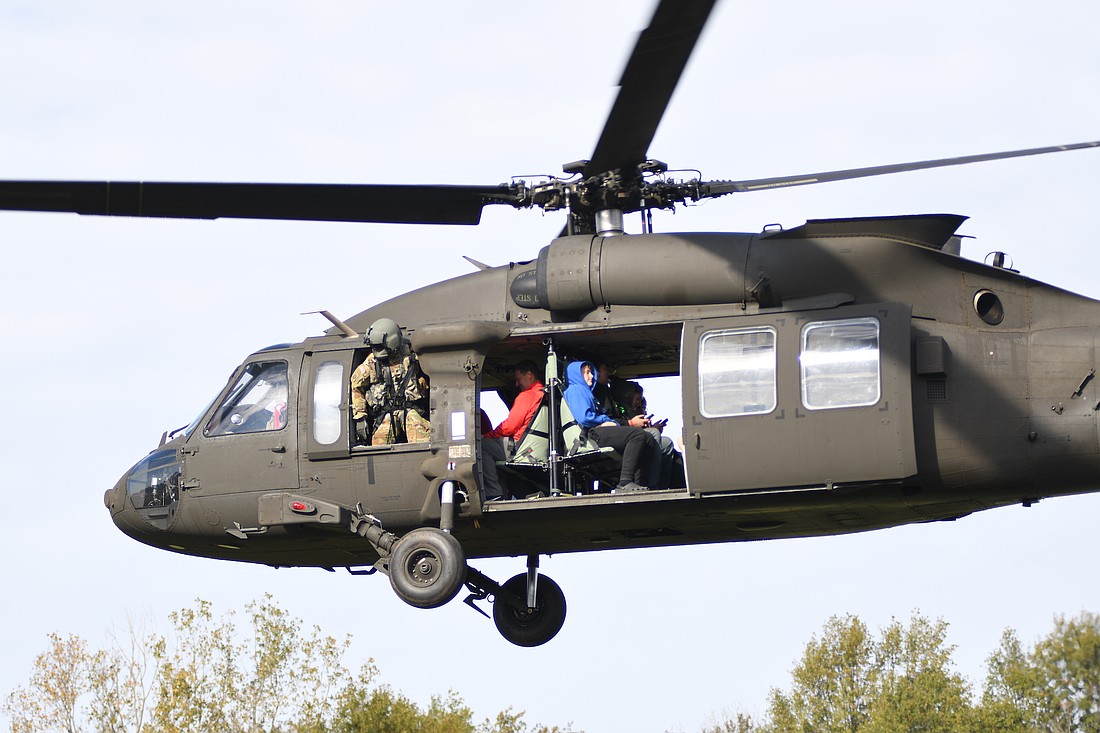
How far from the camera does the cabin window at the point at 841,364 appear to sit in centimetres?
1386

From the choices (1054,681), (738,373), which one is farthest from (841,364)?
(1054,681)

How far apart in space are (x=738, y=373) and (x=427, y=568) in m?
3.15

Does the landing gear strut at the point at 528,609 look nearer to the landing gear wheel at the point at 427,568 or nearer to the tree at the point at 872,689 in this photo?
the landing gear wheel at the point at 427,568

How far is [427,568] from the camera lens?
1498cm

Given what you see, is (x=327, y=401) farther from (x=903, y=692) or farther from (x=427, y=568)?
(x=903, y=692)

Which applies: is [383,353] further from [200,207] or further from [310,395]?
[200,207]

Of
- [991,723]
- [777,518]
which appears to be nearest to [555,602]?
[777,518]

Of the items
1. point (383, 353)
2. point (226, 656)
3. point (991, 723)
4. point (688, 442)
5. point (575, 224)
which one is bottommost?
point (991, 723)

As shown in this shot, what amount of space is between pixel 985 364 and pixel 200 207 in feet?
22.0

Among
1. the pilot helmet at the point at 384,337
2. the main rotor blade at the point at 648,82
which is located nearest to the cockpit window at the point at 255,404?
the pilot helmet at the point at 384,337

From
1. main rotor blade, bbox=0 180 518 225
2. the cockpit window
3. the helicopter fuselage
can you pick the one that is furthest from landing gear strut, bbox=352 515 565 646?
main rotor blade, bbox=0 180 518 225

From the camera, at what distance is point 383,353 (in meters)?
15.5

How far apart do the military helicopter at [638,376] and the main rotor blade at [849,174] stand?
21 mm

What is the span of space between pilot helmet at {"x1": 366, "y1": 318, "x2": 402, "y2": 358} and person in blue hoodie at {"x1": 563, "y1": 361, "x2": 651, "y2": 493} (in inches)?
60.3
